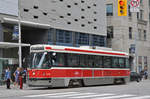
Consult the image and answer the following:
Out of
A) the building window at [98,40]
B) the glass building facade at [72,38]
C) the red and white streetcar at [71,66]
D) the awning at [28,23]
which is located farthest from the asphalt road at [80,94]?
the building window at [98,40]

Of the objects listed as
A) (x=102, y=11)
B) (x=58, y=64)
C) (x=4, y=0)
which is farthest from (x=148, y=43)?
(x=58, y=64)

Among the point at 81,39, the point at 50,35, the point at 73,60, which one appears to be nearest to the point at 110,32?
the point at 81,39

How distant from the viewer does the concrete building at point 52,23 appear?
33438 millimetres

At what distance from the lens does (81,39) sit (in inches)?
1697

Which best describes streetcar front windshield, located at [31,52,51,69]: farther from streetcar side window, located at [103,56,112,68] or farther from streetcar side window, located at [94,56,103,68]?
streetcar side window, located at [103,56,112,68]

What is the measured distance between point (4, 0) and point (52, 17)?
756 centimetres

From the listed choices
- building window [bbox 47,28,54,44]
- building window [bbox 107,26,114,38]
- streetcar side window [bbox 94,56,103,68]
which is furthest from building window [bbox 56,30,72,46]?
building window [bbox 107,26,114,38]

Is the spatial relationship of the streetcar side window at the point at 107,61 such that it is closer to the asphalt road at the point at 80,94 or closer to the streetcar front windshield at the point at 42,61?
the asphalt road at the point at 80,94

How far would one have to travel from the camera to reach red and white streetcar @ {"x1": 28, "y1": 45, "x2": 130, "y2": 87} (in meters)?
22.9

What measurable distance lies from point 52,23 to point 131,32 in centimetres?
1971

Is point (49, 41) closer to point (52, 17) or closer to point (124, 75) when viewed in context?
point (52, 17)

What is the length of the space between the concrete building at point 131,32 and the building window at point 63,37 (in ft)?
39.9

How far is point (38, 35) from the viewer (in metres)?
38.8

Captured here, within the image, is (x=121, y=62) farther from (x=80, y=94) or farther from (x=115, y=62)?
(x=80, y=94)
